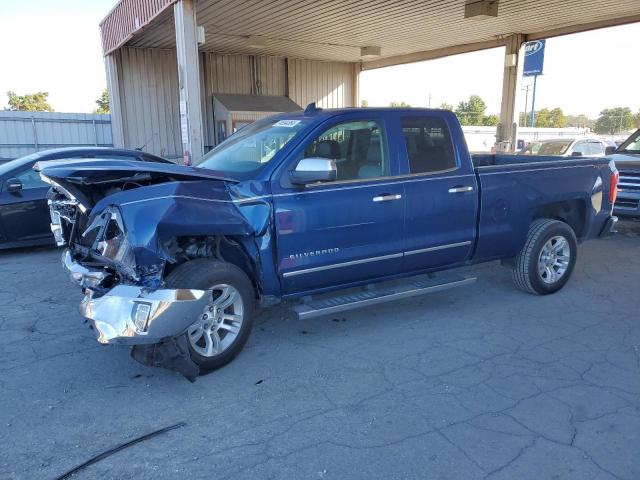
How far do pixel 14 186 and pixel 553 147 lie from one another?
41.3 feet

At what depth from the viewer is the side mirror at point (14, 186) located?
7395 mm

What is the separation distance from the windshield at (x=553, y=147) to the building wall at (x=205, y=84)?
29.0ft

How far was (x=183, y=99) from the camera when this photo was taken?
376 inches

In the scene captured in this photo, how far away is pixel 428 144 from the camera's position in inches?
196

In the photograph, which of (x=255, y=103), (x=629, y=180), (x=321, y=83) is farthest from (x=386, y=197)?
(x=321, y=83)

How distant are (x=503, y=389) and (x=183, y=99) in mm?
7884

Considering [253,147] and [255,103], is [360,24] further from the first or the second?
[253,147]

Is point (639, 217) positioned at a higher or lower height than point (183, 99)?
lower

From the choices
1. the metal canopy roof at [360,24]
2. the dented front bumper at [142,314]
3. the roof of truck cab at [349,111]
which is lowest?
the dented front bumper at [142,314]

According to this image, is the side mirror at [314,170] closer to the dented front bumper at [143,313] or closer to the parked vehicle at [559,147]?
the dented front bumper at [143,313]

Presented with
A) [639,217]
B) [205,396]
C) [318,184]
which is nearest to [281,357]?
[205,396]

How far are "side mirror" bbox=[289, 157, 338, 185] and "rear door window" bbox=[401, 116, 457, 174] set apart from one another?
3.62 feet

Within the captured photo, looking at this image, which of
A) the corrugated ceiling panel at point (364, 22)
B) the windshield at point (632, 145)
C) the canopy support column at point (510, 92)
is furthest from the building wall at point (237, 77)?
the windshield at point (632, 145)

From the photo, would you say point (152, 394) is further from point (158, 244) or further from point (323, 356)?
point (323, 356)
